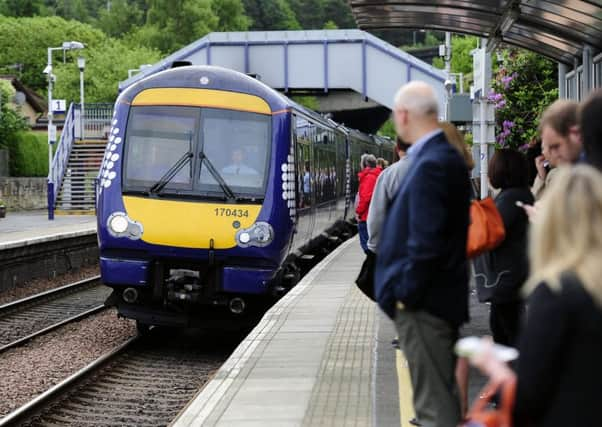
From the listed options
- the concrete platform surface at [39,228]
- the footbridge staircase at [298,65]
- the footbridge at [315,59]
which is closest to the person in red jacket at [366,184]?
the concrete platform surface at [39,228]

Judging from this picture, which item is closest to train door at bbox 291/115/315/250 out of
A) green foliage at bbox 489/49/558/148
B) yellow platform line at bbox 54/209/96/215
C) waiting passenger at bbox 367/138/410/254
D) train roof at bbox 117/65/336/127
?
train roof at bbox 117/65/336/127

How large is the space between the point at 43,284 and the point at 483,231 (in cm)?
1756

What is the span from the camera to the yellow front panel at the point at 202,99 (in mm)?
13586

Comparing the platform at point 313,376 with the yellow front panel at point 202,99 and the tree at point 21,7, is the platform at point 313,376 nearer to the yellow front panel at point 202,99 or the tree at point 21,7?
the yellow front panel at point 202,99

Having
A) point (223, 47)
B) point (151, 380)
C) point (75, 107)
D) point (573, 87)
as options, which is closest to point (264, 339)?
point (151, 380)

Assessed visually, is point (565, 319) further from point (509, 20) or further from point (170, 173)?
point (170, 173)

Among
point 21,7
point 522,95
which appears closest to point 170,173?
point 522,95

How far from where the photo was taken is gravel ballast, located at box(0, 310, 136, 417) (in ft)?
37.3

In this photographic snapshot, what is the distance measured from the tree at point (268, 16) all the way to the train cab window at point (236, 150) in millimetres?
112941

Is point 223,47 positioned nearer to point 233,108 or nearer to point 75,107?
point 75,107

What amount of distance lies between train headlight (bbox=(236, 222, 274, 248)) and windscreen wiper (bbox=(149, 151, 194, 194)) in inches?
39.9

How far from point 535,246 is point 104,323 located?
13723mm

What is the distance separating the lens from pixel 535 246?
3400 millimetres

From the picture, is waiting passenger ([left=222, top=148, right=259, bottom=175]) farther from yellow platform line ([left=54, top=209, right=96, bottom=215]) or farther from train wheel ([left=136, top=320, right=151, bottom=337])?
yellow platform line ([left=54, top=209, right=96, bottom=215])
